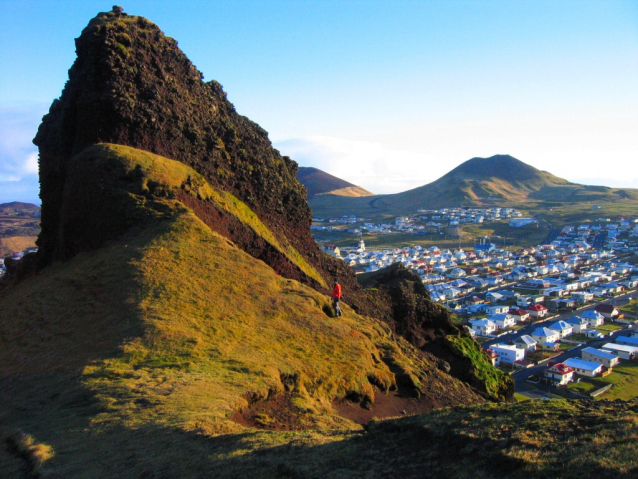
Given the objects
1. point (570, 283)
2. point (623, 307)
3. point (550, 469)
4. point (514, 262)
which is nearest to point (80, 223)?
point (550, 469)

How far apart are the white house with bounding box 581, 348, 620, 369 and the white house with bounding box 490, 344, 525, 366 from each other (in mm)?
5818

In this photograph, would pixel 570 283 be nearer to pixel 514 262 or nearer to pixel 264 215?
pixel 514 262

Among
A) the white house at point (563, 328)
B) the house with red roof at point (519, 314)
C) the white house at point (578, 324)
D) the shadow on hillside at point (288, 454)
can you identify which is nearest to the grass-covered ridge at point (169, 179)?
the shadow on hillside at point (288, 454)

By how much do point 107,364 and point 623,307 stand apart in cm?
8326

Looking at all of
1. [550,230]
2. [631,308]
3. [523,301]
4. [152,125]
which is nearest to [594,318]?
[631,308]

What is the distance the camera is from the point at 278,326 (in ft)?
57.1

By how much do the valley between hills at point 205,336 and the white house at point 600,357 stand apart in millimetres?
28501

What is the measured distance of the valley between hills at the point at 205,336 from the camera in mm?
9055

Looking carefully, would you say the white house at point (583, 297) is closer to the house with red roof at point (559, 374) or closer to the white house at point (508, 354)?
the white house at point (508, 354)

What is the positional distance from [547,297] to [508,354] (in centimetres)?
4161

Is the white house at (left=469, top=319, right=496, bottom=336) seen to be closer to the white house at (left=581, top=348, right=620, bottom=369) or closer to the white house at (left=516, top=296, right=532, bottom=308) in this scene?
the white house at (left=581, top=348, right=620, bottom=369)

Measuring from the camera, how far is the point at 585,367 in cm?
4725

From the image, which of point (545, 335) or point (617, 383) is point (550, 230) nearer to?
point (545, 335)

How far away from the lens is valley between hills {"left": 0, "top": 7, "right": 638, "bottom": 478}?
9.05m
